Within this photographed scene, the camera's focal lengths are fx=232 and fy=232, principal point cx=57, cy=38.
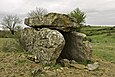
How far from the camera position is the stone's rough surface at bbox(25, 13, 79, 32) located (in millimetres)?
12312

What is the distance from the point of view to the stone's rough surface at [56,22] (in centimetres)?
1231

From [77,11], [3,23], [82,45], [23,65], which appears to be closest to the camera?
[23,65]

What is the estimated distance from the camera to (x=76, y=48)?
13.5 m

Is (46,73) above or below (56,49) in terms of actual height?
below

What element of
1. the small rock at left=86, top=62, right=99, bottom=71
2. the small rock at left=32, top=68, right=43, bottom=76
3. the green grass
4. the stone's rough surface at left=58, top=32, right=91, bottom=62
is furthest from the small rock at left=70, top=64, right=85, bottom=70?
the green grass

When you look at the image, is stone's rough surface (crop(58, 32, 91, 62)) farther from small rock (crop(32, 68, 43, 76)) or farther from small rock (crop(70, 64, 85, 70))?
small rock (crop(32, 68, 43, 76))

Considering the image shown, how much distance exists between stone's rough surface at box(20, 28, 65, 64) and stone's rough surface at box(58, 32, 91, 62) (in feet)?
5.16

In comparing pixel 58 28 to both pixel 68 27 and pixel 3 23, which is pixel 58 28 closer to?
pixel 68 27

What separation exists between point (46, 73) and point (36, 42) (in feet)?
8.39

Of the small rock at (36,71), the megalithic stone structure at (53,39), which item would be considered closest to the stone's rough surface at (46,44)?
the megalithic stone structure at (53,39)

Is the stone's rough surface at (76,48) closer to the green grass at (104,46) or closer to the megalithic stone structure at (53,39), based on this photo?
the megalithic stone structure at (53,39)

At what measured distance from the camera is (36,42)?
12.6m

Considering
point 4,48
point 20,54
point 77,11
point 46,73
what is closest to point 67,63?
point 46,73

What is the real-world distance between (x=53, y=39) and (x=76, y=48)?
89.3 inches
